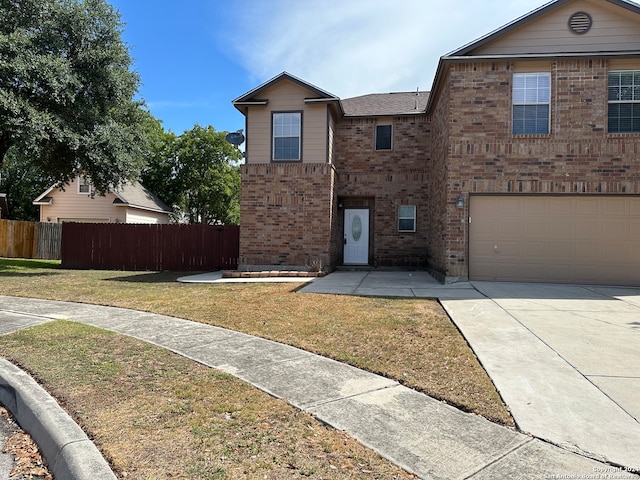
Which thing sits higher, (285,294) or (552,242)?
(552,242)

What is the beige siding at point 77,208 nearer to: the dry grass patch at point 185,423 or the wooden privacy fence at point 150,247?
the wooden privacy fence at point 150,247

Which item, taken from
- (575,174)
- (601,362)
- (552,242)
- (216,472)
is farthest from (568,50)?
(216,472)

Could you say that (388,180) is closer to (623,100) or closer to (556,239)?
(556,239)

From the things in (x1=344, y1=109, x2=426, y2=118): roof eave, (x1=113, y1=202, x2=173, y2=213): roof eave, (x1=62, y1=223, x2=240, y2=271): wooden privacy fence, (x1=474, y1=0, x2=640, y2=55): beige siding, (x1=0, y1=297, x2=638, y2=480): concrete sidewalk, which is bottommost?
(x1=0, y1=297, x2=638, y2=480): concrete sidewalk

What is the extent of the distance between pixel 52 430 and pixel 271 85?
41.1 ft

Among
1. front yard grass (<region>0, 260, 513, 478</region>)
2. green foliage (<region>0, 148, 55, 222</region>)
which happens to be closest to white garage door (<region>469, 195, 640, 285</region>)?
front yard grass (<region>0, 260, 513, 478</region>)

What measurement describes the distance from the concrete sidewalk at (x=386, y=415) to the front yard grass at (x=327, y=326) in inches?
8.6

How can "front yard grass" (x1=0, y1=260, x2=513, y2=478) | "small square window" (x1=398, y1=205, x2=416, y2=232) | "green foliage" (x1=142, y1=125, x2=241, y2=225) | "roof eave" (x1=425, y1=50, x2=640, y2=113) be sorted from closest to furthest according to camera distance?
1. "front yard grass" (x1=0, y1=260, x2=513, y2=478)
2. "roof eave" (x1=425, y1=50, x2=640, y2=113)
3. "small square window" (x1=398, y1=205, x2=416, y2=232)
4. "green foliage" (x1=142, y1=125, x2=241, y2=225)

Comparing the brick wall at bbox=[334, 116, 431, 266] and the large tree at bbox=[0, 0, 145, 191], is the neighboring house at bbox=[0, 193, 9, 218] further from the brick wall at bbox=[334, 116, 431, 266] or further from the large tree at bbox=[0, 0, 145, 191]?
the brick wall at bbox=[334, 116, 431, 266]

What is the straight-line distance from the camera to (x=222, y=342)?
550 centimetres

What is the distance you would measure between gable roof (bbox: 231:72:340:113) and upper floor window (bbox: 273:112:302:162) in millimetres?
703

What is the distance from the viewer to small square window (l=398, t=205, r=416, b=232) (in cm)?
1520

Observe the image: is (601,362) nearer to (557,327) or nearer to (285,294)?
(557,327)

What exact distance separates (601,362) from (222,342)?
4.50 m
